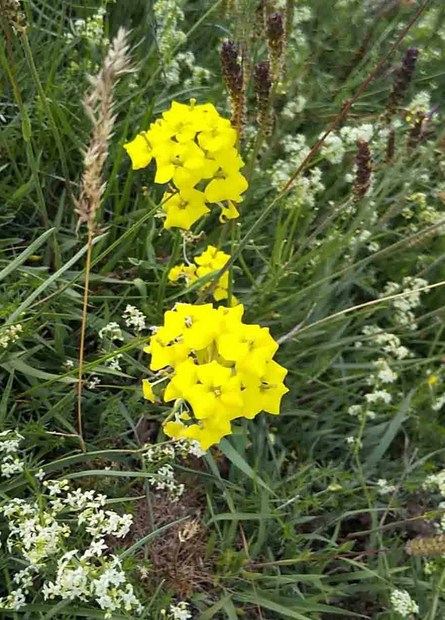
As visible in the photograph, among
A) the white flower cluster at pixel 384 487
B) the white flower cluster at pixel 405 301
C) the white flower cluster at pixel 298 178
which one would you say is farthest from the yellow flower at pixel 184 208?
the white flower cluster at pixel 384 487

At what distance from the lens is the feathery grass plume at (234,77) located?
1.59 meters

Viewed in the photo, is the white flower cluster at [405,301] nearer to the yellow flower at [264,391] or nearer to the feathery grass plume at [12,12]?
the yellow flower at [264,391]

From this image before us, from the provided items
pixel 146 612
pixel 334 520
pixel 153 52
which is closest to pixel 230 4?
pixel 153 52

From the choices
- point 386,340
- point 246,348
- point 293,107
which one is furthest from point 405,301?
point 246,348

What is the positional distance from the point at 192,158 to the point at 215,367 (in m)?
0.50

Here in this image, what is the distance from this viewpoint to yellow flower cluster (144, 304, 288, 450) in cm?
136

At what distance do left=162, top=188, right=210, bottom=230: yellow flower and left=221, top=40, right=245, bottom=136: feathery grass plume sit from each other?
0.19m

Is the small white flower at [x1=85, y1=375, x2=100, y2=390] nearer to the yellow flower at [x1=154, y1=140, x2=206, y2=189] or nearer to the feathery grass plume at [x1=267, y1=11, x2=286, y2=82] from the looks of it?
the yellow flower at [x1=154, y1=140, x2=206, y2=189]

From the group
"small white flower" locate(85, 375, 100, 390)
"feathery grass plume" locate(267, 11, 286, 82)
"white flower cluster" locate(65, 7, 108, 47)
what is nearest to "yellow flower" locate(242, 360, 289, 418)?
"small white flower" locate(85, 375, 100, 390)

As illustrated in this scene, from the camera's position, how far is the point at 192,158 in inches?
63.3

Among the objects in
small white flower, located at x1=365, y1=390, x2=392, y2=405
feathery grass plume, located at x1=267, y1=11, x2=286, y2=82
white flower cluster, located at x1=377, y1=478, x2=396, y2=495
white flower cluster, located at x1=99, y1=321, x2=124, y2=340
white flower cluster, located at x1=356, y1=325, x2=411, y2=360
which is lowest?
white flower cluster, located at x1=377, y1=478, x2=396, y2=495

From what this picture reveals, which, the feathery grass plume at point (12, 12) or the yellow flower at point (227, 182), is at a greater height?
the feathery grass plume at point (12, 12)

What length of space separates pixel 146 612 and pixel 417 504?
3.29 feet

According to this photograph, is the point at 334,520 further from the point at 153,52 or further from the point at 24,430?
the point at 153,52
